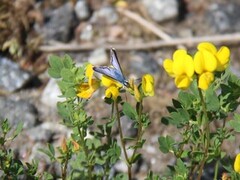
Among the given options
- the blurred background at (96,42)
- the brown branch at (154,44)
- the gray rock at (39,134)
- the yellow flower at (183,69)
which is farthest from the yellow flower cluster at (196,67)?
the brown branch at (154,44)

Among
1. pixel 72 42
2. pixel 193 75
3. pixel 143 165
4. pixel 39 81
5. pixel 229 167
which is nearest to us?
pixel 193 75

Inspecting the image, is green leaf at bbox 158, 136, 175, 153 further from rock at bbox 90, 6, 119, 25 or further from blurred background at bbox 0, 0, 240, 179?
rock at bbox 90, 6, 119, 25

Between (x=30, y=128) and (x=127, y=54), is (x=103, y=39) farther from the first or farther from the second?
(x=30, y=128)

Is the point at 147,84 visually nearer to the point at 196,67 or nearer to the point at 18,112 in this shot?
the point at 196,67

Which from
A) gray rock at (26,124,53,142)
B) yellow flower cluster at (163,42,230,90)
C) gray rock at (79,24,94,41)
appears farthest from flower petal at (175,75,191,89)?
gray rock at (79,24,94,41)

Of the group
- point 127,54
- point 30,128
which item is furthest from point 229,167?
point 127,54

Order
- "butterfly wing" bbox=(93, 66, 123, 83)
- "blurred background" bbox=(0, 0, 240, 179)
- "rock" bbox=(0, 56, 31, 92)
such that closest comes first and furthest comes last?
"butterfly wing" bbox=(93, 66, 123, 83), "blurred background" bbox=(0, 0, 240, 179), "rock" bbox=(0, 56, 31, 92)
